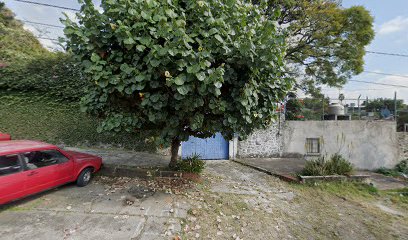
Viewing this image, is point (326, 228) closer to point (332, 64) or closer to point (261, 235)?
point (261, 235)

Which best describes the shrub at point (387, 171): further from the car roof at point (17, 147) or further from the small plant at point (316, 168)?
the car roof at point (17, 147)

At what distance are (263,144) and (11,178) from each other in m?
8.27

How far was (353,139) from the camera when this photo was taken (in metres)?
9.99

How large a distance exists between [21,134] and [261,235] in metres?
8.63

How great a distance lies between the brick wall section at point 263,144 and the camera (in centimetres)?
944

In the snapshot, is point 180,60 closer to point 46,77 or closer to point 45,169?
point 45,169

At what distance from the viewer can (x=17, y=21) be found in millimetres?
12719

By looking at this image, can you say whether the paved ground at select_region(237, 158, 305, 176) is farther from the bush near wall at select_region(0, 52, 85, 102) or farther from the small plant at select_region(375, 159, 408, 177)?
the bush near wall at select_region(0, 52, 85, 102)

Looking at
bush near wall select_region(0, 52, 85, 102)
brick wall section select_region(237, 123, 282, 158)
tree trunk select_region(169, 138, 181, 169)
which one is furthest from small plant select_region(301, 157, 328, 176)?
bush near wall select_region(0, 52, 85, 102)

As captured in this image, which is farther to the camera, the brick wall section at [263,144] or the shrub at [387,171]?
the shrub at [387,171]

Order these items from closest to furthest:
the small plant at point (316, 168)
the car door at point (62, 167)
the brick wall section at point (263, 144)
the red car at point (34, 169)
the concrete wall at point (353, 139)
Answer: the red car at point (34, 169) < the car door at point (62, 167) < the small plant at point (316, 168) < the brick wall section at point (263, 144) < the concrete wall at point (353, 139)

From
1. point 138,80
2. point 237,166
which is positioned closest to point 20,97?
point 138,80

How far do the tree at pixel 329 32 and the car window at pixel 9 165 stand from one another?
990 cm

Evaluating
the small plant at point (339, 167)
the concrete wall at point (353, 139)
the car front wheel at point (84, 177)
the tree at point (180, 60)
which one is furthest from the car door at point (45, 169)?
the concrete wall at point (353, 139)
